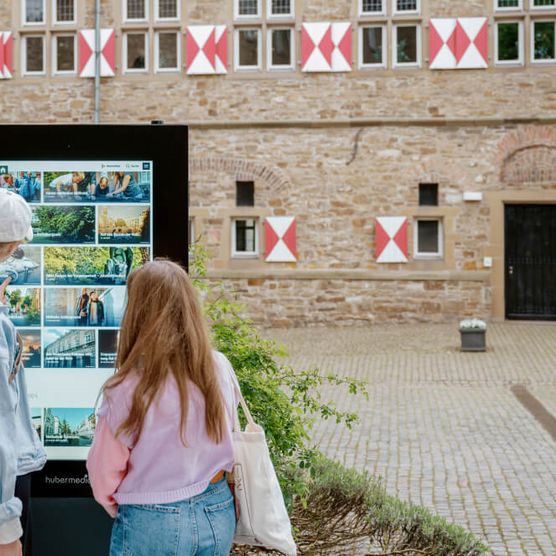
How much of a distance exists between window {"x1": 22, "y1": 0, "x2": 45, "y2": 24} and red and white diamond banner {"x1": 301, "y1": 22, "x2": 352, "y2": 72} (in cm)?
488

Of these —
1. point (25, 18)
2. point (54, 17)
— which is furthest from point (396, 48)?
point (25, 18)

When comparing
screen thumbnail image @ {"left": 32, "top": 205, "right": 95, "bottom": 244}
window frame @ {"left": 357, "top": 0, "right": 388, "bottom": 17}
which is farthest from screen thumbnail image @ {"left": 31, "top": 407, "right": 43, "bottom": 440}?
window frame @ {"left": 357, "top": 0, "right": 388, "bottom": 17}

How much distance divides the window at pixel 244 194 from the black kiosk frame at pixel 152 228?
13.9 metres

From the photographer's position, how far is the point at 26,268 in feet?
12.4

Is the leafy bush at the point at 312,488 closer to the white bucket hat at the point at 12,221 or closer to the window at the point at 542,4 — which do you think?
the white bucket hat at the point at 12,221

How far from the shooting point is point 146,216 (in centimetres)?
376

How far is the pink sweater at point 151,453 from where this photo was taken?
2604mm

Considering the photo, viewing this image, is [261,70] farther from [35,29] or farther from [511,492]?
[511,492]

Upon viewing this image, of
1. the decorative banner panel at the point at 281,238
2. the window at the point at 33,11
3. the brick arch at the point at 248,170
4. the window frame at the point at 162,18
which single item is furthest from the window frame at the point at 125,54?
the decorative banner panel at the point at 281,238

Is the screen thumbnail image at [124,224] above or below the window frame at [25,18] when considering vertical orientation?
below

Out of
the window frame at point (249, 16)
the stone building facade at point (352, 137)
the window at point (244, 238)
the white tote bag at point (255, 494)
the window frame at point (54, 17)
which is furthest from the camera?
the window frame at point (54, 17)

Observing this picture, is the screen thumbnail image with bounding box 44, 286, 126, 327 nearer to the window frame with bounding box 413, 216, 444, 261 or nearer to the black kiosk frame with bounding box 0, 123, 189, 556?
the black kiosk frame with bounding box 0, 123, 189, 556

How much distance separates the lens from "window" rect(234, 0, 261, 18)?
57.7ft

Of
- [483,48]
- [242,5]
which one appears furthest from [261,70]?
[483,48]
